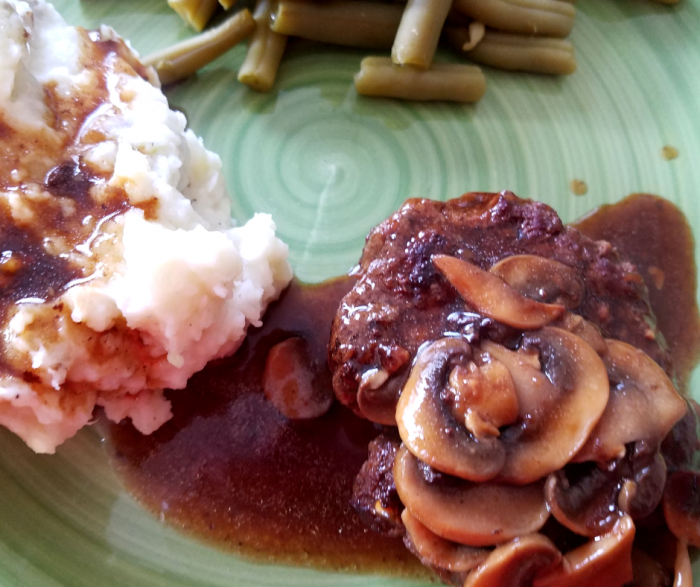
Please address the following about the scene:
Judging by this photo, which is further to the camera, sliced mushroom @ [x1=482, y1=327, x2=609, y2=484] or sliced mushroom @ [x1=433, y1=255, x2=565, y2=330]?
sliced mushroom @ [x1=433, y1=255, x2=565, y2=330]

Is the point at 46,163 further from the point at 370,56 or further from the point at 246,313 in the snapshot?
the point at 370,56

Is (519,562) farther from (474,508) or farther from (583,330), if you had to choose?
(583,330)

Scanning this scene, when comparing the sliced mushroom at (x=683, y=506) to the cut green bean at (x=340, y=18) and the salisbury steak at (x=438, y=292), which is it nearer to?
the salisbury steak at (x=438, y=292)

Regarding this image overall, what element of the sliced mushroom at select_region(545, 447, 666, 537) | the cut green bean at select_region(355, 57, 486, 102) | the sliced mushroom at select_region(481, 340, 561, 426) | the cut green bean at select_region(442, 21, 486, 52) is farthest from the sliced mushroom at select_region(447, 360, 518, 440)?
the cut green bean at select_region(442, 21, 486, 52)

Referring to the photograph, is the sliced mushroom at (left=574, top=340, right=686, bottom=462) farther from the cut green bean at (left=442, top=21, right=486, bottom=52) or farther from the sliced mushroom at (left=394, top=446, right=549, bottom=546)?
the cut green bean at (left=442, top=21, right=486, bottom=52)

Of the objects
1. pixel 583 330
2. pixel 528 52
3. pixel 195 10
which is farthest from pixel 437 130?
pixel 583 330

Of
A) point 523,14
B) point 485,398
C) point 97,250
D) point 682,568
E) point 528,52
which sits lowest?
point 682,568

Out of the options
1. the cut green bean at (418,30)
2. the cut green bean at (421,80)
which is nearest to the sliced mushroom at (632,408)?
the cut green bean at (421,80)
